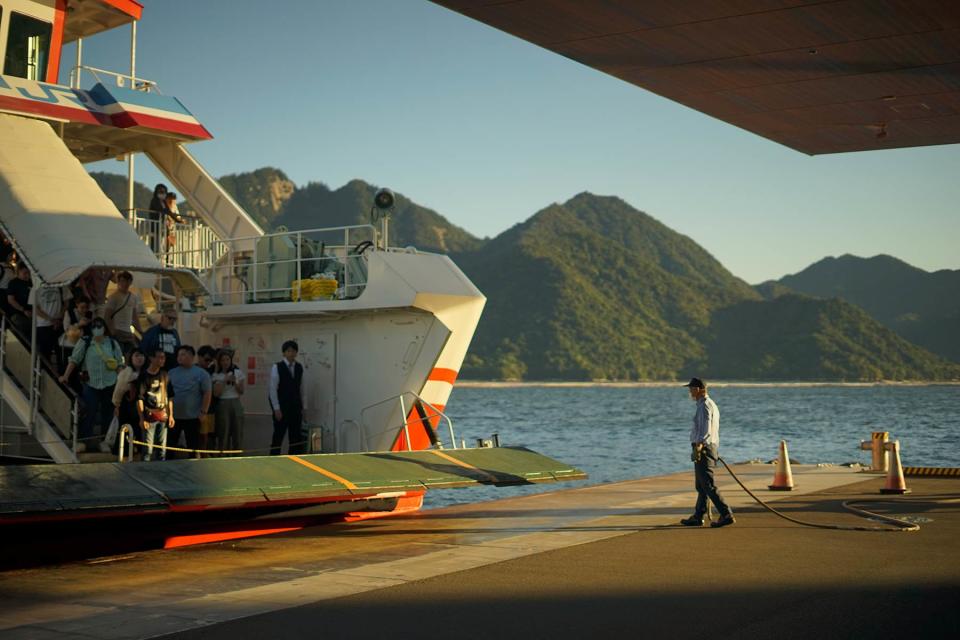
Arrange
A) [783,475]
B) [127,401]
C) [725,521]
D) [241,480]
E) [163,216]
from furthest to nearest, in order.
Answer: [163,216]
[783,475]
[725,521]
[127,401]
[241,480]

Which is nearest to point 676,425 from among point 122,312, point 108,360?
point 122,312

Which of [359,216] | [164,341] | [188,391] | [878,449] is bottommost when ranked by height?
[878,449]

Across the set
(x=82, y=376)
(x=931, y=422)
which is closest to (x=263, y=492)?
(x=82, y=376)

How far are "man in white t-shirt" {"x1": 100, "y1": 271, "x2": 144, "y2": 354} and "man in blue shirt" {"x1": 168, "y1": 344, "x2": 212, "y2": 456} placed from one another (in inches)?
40.5

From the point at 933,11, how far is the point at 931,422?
7527cm

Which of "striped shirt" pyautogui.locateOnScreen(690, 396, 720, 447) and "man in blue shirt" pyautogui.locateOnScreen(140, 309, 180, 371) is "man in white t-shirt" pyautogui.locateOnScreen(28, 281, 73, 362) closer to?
"man in blue shirt" pyautogui.locateOnScreen(140, 309, 180, 371)

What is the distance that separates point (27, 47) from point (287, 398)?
755 cm

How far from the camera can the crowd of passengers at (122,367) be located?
Answer: 41.1ft

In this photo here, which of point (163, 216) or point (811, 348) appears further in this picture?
point (811, 348)

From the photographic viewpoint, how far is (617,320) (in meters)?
150

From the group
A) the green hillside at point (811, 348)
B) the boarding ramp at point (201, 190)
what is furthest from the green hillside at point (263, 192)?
the boarding ramp at point (201, 190)

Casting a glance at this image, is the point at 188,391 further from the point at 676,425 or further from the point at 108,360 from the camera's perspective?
the point at 676,425

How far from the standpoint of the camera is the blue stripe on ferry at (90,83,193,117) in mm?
16656

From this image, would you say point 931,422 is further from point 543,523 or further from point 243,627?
point 243,627
